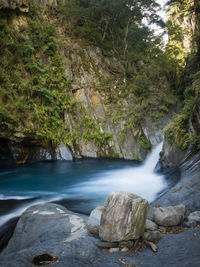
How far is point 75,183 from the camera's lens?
8.42m

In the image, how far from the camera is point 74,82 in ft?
43.1

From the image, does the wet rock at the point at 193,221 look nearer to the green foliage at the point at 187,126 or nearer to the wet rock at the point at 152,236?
the wet rock at the point at 152,236

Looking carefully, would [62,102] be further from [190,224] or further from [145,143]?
[190,224]

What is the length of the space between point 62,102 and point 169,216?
10.1 meters

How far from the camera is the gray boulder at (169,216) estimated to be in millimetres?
3443

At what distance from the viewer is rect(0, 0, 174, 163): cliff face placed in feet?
36.4

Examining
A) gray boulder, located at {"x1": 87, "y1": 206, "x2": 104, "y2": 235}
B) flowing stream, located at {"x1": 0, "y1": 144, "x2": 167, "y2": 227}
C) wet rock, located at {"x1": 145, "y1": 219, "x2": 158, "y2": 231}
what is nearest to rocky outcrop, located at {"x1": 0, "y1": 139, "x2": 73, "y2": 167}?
flowing stream, located at {"x1": 0, "y1": 144, "x2": 167, "y2": 227}

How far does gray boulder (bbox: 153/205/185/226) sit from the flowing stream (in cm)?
248

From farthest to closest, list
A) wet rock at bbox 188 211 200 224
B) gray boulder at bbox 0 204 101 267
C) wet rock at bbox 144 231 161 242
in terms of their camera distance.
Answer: wet rock at bbox 188 211 200 224
wet rock at bbox 144 231 161 242
gray boulder at bbox 0 204 101 267

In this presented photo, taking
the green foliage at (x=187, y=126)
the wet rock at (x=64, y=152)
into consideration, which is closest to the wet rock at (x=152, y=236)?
the green foliage at (x=187, y=126)

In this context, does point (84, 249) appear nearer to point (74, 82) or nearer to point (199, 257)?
point (199, 257)

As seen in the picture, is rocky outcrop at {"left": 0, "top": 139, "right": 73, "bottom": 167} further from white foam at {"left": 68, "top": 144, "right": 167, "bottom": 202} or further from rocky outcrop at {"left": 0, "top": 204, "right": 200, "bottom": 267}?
rocky outcrop at {"left": 0, "top": 204, "right": 200, "bottom": 267}

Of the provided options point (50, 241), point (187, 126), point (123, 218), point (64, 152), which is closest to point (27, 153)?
point (64, 152)

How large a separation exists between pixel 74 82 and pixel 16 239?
10763mm
